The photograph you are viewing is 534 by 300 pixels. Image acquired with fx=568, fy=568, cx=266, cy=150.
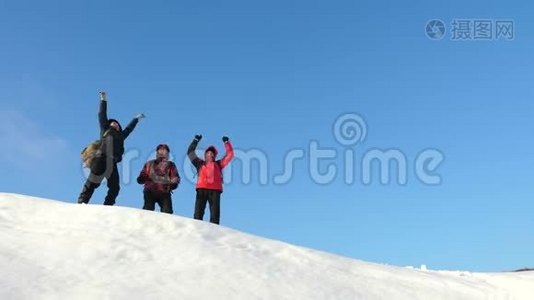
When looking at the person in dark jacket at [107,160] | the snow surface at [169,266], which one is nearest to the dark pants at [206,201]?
the person in dark jacket at [107,160]

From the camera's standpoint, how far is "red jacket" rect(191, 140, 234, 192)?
10297 mm

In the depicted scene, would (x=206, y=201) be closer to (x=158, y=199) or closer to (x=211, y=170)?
(x=211, y=170)

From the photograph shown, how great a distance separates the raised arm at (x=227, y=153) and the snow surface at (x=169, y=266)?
10.1 feet

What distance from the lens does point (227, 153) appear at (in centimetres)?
1061

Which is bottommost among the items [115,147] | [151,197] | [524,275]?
[524,275]

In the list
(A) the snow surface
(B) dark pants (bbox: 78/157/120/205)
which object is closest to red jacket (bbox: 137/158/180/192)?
(B) dark pants (bbox: 78/157/120/205)

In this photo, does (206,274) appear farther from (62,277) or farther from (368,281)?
(368,281)

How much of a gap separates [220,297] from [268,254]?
1554mm

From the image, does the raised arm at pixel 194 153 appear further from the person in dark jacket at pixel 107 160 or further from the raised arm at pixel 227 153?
the person in dark jacket at pixel 107 160

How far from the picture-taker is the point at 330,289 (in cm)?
601

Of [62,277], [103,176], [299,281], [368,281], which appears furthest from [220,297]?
[103,176]

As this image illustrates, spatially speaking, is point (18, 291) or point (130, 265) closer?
point (18, 291)

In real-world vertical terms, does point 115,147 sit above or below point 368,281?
above

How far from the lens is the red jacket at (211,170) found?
10.3 meters
